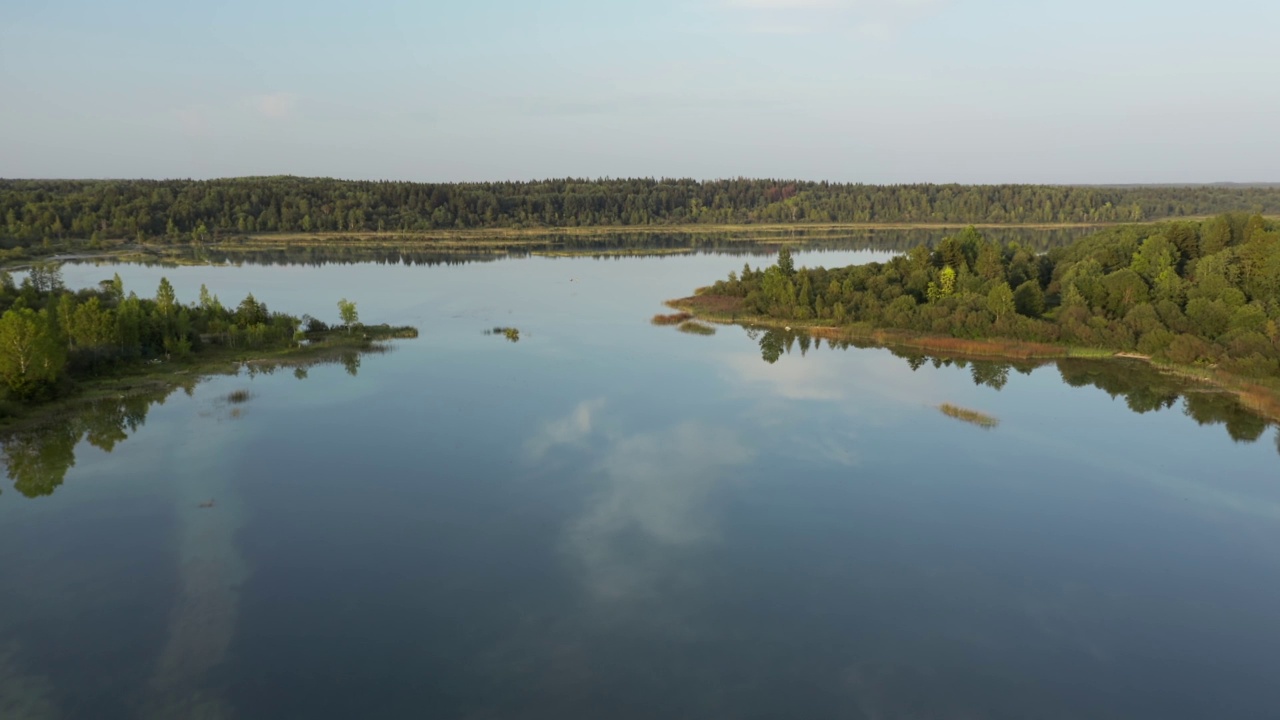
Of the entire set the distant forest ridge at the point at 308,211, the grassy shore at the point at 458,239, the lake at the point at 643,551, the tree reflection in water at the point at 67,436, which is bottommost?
the lake at the point at 643,551

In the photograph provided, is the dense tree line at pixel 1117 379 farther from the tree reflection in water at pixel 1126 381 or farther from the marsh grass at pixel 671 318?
the marsh grass at pixel 671 318

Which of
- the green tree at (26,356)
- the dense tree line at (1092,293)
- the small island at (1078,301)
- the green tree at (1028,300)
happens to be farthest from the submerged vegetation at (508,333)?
the green tree at (1028,300)

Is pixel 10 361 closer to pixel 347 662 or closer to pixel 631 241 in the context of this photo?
pixel 347 662

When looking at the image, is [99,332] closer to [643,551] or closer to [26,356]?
[26,356]

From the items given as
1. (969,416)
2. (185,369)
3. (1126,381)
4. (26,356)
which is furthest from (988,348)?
(26,356)

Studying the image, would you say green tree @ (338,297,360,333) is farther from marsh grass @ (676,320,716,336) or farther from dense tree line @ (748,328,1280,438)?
dense tree line @ (748,328,1280,438)

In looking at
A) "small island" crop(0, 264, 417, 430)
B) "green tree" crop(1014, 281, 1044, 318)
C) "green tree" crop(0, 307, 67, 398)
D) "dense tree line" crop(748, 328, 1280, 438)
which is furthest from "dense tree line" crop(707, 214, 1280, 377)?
"green tree" crop(0, 307, 67, 398)
